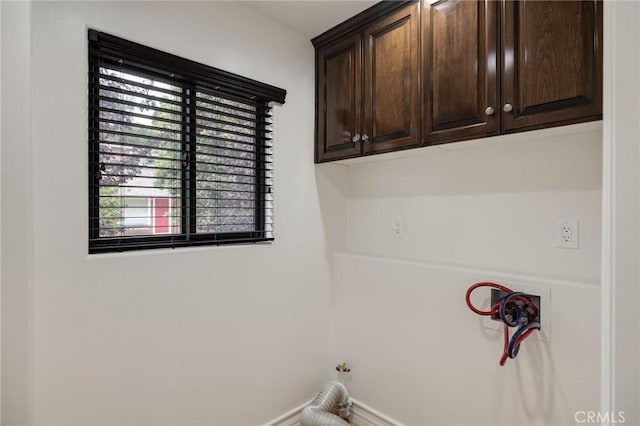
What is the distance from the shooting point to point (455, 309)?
1.61 m

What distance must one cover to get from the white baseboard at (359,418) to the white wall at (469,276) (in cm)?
4

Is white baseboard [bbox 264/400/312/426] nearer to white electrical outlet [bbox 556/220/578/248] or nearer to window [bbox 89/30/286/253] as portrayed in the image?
window [bbox 89/30/286/253]

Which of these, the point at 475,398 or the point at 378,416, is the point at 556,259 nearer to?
the point at 475,398

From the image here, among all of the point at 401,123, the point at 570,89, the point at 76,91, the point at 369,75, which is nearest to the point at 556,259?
the point at 570,89

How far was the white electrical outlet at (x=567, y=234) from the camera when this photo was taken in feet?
4.55

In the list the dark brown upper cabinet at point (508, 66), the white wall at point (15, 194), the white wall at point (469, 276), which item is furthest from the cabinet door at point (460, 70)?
the white wall at point (15, 194)

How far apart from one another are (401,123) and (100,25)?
1.34 metres

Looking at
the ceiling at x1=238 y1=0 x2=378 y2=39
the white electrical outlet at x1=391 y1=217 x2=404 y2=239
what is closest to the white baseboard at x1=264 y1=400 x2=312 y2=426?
the white electrical outlet at x1=391 y1=217 x2=404 y2=239

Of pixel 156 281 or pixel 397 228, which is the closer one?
pixel 156 281

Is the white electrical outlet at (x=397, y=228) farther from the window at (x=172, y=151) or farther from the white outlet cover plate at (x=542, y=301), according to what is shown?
the window at (x=172, y=151)

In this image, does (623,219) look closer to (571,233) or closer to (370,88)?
(571,233)

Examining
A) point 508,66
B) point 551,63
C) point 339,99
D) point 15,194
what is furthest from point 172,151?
point 551,63

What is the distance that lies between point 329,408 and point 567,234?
4.96 ft

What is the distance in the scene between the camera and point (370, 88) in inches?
70.0
